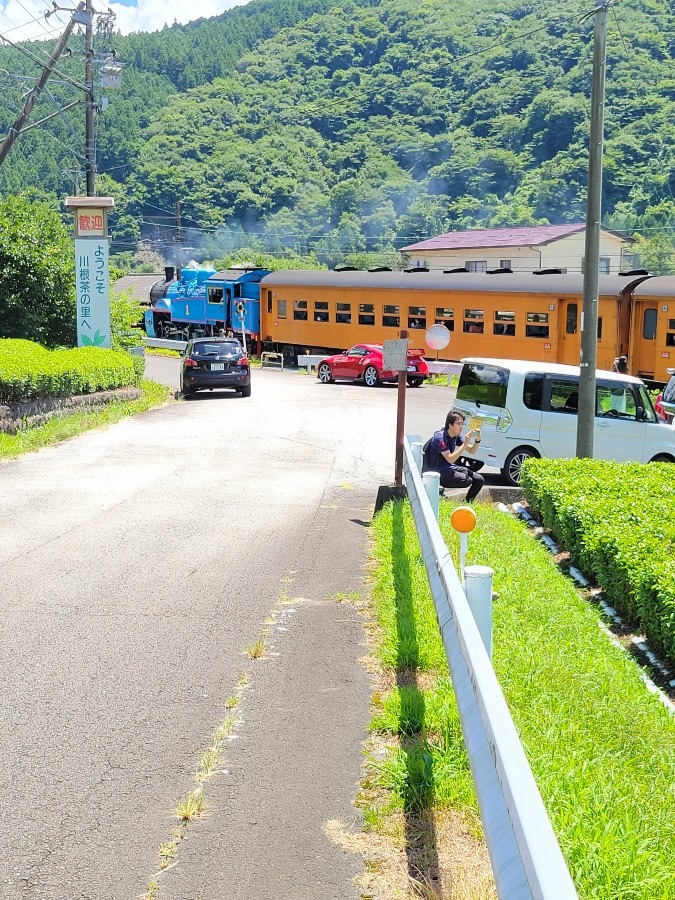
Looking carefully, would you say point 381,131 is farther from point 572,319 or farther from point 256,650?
point 256,650

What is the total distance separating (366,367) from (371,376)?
319mm

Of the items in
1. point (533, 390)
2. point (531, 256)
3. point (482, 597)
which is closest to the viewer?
point (482, 597)

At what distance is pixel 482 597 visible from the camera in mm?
4191

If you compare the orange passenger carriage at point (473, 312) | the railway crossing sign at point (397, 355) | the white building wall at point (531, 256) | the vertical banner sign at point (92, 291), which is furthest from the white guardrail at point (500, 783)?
the white building wall at point (531, 256)

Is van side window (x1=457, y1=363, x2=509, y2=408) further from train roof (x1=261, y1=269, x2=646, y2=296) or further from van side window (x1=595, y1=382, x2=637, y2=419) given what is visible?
train roof (x1=261, y1=269, x2=646, y2=296)

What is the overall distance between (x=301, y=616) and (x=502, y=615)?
1429 mm

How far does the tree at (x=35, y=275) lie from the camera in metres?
24.5

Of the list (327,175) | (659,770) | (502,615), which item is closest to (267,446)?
(502,615)

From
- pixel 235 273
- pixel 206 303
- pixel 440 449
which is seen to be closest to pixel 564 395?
pixel 440 449

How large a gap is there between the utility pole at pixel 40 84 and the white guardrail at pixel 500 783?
82.7ft

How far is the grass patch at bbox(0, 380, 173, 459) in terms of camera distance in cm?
1641

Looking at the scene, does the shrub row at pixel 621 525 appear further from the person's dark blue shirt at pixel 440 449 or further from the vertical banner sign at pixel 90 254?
the vertical banner sign at pixel 90 254

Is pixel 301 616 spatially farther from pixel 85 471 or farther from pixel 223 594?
pixel 85 471

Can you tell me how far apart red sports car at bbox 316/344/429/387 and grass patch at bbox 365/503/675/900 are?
78.0 feet
